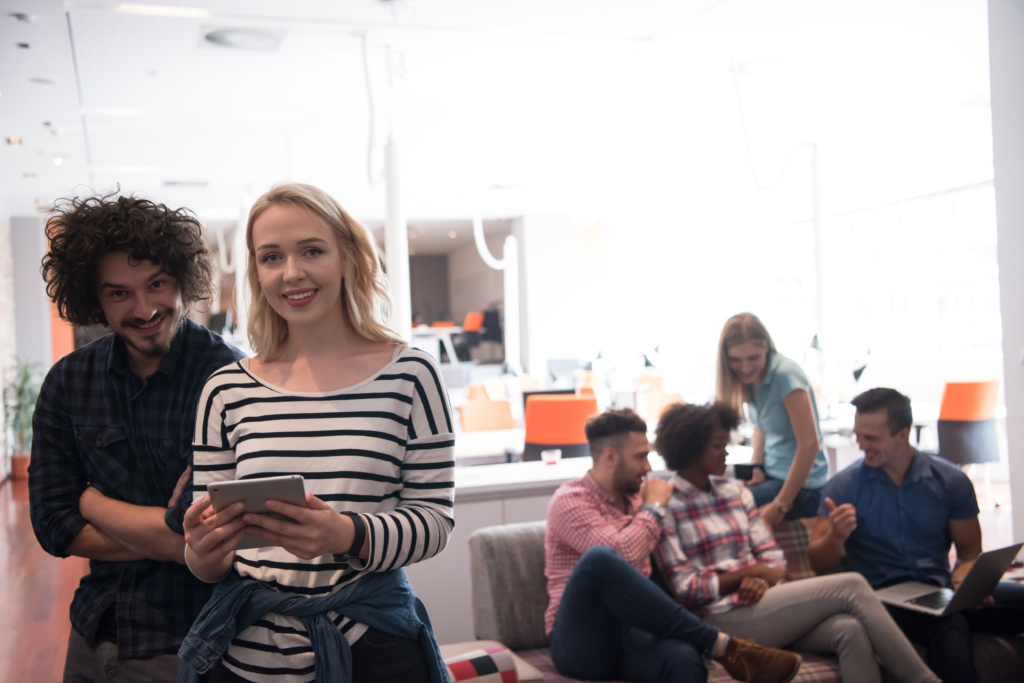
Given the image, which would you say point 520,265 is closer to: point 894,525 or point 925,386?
point 925,386

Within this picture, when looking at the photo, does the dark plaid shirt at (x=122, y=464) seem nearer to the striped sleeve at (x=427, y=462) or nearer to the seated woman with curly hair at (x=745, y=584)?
the striped sleeve at (x=427, y=462)

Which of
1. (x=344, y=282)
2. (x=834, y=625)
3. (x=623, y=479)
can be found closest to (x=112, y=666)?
(x=344, y=282)

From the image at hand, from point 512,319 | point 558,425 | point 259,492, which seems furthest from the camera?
point 512,319

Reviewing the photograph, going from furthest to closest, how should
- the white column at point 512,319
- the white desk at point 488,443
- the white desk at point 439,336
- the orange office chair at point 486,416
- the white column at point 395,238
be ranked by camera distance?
the white desk at point 439,336
the white column at point 512,319
the orange office chair at point 486,416
the white column at point 395,238
the white desk at point 488,443

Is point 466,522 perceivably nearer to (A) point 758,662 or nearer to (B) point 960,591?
(A) point 758,662

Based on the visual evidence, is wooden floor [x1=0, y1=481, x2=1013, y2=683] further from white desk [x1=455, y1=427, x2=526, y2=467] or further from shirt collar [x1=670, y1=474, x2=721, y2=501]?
shirt collar [x1=670, y1=474, x2=721, y2=501]

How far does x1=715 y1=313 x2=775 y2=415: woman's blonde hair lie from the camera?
11.4ft

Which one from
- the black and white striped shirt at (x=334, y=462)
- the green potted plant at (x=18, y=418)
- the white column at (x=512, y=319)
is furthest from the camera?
the white column at (x=512, y=319)

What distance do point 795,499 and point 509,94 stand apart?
15.4ft

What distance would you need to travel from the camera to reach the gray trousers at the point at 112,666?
1.45 m

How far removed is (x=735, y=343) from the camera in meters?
3.50

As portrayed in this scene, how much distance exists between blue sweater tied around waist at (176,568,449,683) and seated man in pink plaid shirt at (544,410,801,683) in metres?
1.38

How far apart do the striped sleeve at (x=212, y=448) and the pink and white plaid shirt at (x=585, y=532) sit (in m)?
1.60

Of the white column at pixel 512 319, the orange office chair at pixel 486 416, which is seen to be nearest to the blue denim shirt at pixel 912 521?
the orange office chair at pixel 486 416
